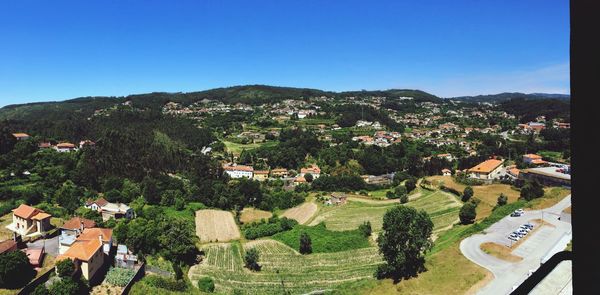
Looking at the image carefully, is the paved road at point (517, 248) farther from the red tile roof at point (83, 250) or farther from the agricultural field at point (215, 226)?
the red tile roof at point (83, 250)

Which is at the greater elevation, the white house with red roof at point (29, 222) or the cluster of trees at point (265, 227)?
the white house with red roof at point (29, 222)

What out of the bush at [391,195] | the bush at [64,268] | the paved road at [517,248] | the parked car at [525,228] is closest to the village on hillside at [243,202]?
the bush at [64,268]

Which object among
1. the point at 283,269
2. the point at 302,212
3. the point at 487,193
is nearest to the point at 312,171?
the point at 302,212

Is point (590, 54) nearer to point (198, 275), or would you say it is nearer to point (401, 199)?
point (198, 275)

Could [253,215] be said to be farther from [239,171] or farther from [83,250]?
[83,250]

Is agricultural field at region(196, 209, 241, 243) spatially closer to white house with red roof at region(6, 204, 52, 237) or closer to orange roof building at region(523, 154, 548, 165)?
white house with red roof at region(6, 204, 52, 237)

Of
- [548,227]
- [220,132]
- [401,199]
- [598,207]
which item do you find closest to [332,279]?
[548,227]
